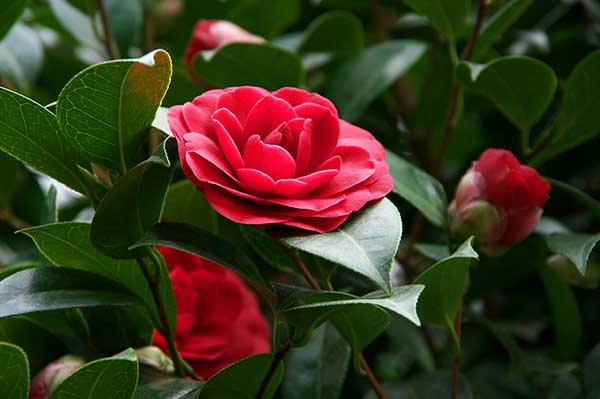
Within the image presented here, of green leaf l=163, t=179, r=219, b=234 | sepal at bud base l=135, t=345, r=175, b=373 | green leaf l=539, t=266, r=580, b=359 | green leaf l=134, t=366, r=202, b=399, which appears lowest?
green leaf l=539, t=266, r=580, b=359

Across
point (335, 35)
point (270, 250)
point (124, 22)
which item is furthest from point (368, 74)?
point (270, 250)

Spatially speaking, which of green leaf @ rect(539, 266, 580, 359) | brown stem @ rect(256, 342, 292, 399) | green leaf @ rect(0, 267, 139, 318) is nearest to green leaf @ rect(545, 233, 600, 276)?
green leaf @ rect(539, 266, 580, 359)

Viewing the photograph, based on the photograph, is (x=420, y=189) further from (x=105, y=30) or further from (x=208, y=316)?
(x=105, y=30)

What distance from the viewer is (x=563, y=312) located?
0.88m

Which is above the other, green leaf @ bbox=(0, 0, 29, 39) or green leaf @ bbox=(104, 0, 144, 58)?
green leaf @ bbox=(0, 0, 29, 39)

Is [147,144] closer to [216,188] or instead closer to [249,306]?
[249,306]

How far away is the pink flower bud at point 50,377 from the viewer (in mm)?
622

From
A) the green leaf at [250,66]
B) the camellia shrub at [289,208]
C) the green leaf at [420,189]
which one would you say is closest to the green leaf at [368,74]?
the camellia shrub at [289,208]

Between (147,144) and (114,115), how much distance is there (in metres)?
0.55

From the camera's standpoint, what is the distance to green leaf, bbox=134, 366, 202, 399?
1.93 ft

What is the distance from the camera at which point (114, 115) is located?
1.77 feet

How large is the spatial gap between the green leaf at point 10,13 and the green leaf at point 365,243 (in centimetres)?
39

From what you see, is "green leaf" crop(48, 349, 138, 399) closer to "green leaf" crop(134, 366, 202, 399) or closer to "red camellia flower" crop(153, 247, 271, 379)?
"green leaf" crop(134, 366, 202, 399)

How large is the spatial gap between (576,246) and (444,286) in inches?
5.2
